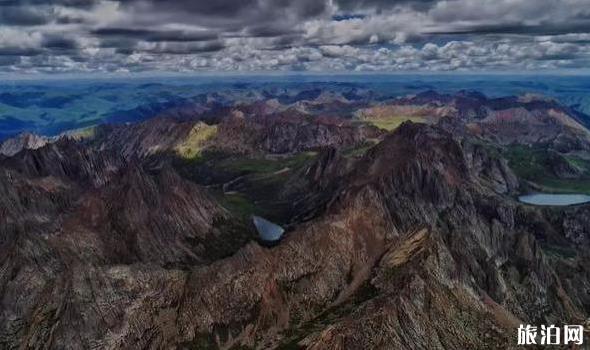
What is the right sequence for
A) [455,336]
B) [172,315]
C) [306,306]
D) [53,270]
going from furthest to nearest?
1. [53,270]
2. [306,306]
3. [172,315]
4. [455,336]

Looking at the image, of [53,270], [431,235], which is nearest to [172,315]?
[53,270]

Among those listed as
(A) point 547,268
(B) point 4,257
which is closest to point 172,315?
(B) point 4,257

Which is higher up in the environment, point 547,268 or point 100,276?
point 100,276

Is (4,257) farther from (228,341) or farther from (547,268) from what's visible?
(547,268)

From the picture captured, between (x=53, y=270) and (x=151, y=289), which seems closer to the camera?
(x=151, y=289)

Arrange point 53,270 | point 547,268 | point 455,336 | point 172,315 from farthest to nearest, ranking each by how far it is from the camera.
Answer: point 547,268, point 53,270, point 172,315, point 455,336

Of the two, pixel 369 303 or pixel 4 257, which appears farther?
pixel 4 257

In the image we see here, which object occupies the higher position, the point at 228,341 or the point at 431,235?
the point at 431,235

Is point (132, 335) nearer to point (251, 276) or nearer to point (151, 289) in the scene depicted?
point (151, 289)

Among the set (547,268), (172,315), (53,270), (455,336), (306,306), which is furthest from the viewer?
(547,268)
